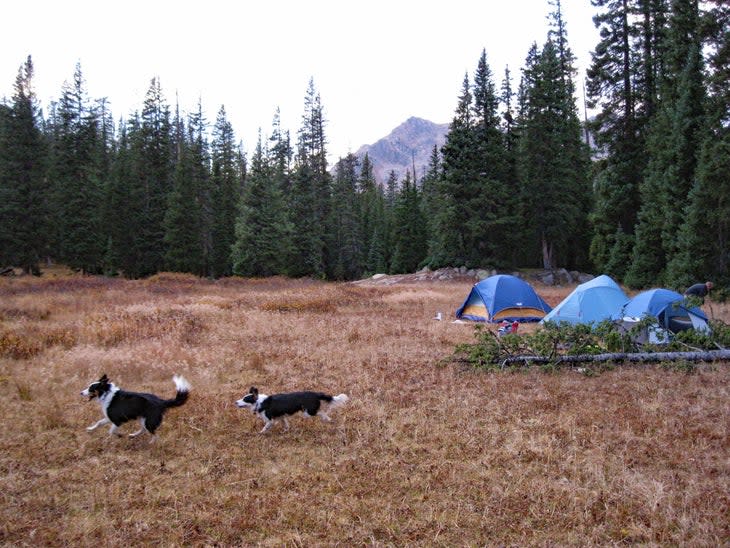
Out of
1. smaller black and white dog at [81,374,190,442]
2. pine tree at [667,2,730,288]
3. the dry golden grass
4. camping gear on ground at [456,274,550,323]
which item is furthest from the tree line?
smaller black and white dog at [81,374,190,442]

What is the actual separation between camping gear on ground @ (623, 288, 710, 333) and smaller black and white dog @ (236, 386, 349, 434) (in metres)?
8.76

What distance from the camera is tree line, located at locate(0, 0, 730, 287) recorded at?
80.4ft

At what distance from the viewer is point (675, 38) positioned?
86.1 ft

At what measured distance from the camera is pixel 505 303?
56.5ft

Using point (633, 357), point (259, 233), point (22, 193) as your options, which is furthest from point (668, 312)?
point (22, 193)

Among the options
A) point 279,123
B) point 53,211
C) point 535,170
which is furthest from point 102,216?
point 535,170

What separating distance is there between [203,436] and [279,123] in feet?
205

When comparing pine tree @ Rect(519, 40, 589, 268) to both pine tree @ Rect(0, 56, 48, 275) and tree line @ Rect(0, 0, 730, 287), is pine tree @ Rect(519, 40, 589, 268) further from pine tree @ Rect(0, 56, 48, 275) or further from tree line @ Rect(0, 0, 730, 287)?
pine tree @ Rect(0, 56, 48, 275)

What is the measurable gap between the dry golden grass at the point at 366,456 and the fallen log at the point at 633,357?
0.42 metres

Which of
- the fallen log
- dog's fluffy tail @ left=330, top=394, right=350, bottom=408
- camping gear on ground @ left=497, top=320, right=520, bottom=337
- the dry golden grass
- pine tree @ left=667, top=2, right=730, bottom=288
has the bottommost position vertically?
the dry golden grass

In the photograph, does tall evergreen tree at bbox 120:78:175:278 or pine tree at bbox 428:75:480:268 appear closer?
pine tree at bbox 428:75:480:268

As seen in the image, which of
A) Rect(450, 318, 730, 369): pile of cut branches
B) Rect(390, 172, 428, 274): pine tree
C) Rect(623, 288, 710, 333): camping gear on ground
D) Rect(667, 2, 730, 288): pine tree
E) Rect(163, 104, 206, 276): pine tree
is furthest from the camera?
Rect(390, 172, 428, 274): pine tree

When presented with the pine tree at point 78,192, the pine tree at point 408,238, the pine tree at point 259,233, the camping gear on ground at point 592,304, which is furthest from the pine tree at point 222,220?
the camping gear on ground at point 592,304

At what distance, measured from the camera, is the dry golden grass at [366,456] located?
435 centimetres
